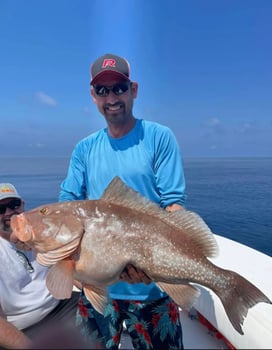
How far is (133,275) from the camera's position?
1.96m

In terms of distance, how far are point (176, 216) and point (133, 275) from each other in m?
0.43

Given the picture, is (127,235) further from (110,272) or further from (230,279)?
(230,279)

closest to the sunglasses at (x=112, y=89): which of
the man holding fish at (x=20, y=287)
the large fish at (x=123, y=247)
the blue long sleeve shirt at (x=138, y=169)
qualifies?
the blue long sleeve shirt at (x=138, y=169)

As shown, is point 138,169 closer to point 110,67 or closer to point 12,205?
point 110,67

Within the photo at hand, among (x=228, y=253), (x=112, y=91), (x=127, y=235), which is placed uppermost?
(x=112, y=91)

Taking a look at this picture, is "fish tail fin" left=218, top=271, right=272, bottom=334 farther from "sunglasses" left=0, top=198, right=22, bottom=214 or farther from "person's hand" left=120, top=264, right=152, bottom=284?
"sunglasses" left=0, top=198, right=22, bottom=214

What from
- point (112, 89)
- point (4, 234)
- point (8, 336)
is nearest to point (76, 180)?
point (112, 89)

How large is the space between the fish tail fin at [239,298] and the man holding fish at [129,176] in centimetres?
58

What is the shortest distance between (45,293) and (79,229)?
1.50 m

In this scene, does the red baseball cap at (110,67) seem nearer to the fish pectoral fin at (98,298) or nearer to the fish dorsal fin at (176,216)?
the fish dorsal fin at (176,216)

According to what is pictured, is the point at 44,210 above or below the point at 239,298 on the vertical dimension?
above

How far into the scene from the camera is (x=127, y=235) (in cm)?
191

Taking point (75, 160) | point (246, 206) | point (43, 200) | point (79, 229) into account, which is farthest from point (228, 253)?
point (43, 200)

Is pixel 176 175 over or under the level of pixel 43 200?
over
